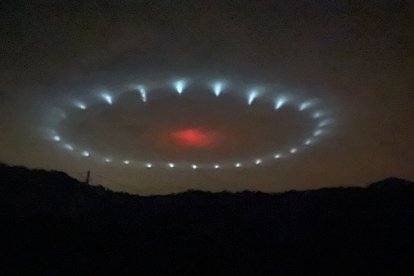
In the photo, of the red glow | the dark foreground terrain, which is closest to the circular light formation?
the red glow

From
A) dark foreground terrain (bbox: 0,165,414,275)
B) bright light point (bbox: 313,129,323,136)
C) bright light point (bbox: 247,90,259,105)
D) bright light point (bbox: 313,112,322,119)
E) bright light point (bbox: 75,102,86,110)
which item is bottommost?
dark foreground terrain (bbox: 0,165,414,275)

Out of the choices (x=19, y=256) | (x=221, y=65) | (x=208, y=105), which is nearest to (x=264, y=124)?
(x=208, y=105)

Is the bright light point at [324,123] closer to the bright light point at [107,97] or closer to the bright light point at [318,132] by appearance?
the bright light point at [318,132]

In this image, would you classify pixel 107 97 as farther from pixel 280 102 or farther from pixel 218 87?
pixel 280 102

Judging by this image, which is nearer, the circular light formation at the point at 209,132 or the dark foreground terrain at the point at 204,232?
the dark foreground terrain at the point at 204,232

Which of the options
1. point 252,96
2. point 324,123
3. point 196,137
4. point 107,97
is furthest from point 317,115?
point 107,97

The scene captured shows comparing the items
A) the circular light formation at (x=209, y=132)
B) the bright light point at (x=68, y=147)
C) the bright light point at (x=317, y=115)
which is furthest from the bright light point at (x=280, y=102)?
the bright light point at (x=68, y=147)

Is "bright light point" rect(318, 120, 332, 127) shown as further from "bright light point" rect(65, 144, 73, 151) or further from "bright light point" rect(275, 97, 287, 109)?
"bright light point" rect(65, 144, 73, 151)

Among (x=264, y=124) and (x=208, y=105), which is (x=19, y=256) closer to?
(x=208, y=105)
